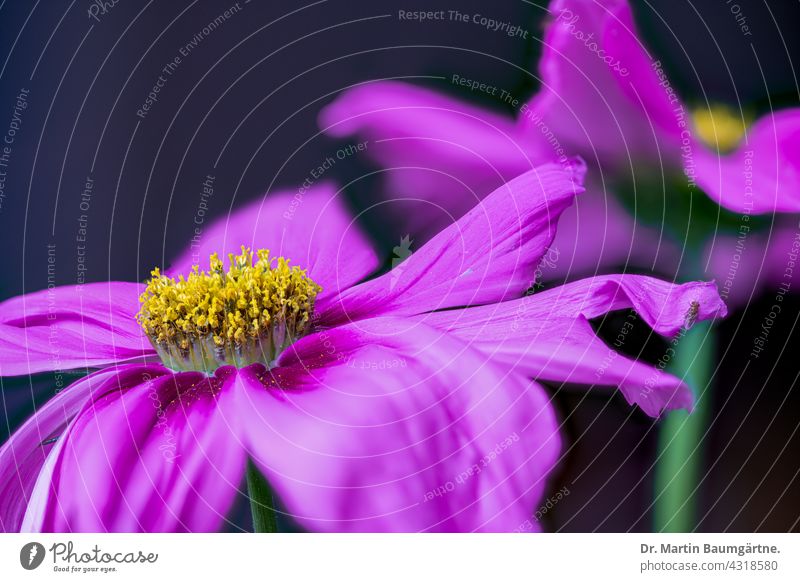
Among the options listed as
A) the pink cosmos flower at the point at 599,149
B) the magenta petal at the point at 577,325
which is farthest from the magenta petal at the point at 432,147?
the magenta petal at the point at 577,325

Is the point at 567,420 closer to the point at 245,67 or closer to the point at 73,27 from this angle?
the point at 245,67

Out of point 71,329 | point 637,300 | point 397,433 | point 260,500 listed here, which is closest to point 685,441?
point 637,300

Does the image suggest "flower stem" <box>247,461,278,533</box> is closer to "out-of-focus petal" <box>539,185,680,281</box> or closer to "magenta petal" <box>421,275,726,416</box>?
"magenta petal" <box>421,275,726,416</box>

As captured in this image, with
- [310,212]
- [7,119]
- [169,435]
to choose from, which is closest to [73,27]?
[7,119]

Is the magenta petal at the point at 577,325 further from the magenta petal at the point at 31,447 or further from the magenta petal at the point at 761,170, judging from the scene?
the magenta petal at the point at 31,447
